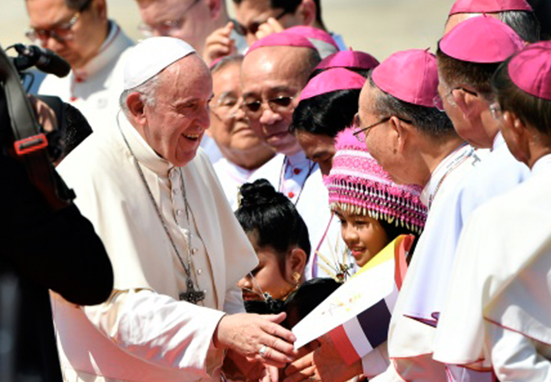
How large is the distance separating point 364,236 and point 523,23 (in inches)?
47.3

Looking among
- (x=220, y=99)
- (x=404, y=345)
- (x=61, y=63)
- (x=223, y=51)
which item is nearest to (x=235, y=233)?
(x=404, y=345)

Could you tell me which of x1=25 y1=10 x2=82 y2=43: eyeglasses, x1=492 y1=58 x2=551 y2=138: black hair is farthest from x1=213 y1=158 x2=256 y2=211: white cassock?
x1=492 y1=58 x2=551 y2=138: black hair

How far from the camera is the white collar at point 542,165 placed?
3498 millimetres

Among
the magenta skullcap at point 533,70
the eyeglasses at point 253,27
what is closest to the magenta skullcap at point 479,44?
the magenta skullcap at point 533,70

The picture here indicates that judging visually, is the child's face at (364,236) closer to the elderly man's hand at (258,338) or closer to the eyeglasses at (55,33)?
the elderly man's hand at (258,338)

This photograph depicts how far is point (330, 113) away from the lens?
586 cm

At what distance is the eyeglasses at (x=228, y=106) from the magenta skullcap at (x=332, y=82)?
4.30 feet

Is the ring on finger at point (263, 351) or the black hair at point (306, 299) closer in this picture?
the ring on finger at point (263, 351)

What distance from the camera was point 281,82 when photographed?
6.63 metres

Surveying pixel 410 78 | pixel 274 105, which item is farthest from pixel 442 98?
pixel 274 105

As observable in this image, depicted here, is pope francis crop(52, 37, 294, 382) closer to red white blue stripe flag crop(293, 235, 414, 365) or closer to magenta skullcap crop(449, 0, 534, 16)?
red white blue stripe flag crop(293, 235, 414, 365)

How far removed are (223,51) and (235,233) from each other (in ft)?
9.55

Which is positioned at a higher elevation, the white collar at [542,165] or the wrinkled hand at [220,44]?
the white collar at [542,165]

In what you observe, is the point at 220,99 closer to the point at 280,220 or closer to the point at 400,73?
the point at 280,220
